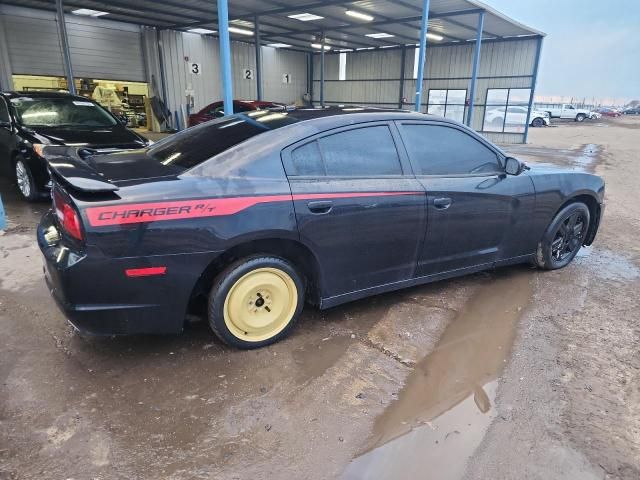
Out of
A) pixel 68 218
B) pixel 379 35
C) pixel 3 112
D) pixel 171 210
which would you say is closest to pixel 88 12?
pixel 3 112

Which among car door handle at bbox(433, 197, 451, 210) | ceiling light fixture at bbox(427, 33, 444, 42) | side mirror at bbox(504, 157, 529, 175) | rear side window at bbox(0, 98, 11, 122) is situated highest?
ceiling light fixture at bbox(427, 33, 444, 42)

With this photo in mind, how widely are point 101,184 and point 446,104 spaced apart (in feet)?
69.5

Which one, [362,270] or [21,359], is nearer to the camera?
[21,359]

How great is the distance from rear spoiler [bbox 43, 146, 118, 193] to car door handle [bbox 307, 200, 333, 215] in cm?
112

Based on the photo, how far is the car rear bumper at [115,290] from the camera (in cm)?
233

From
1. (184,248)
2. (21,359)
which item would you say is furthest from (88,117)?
(184,248)

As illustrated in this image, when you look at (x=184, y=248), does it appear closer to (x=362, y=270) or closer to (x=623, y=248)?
(x=362, y=270)

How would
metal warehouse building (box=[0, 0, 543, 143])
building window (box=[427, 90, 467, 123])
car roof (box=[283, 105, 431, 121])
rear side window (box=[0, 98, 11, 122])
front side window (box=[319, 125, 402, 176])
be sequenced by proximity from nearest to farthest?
front side window (box=[319, 125, 402, 176]) → car roof (box=[283, 105, 431, 121]) → rear side window (box=[0, 98, 11, 122]) → metal warehouse building (box=[0, 0, 543, 143]) → building window (box=[427, 90, 467, 123])

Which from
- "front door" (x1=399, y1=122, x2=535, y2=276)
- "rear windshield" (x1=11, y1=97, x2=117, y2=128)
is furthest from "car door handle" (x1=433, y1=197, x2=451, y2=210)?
"rear windshield" (x1=11, y1=97, x2=117, y2=128)

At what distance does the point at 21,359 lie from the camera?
2764 mm

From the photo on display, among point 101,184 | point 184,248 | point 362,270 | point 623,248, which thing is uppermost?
point 101,184

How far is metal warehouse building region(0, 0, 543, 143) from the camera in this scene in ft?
44.8

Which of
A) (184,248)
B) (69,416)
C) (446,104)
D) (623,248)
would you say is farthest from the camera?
(446,104)

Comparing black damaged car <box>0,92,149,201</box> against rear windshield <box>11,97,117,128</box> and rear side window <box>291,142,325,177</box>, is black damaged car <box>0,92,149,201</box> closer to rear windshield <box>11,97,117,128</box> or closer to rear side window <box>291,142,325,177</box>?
rear windshield <box>11,97,117,128</box>
